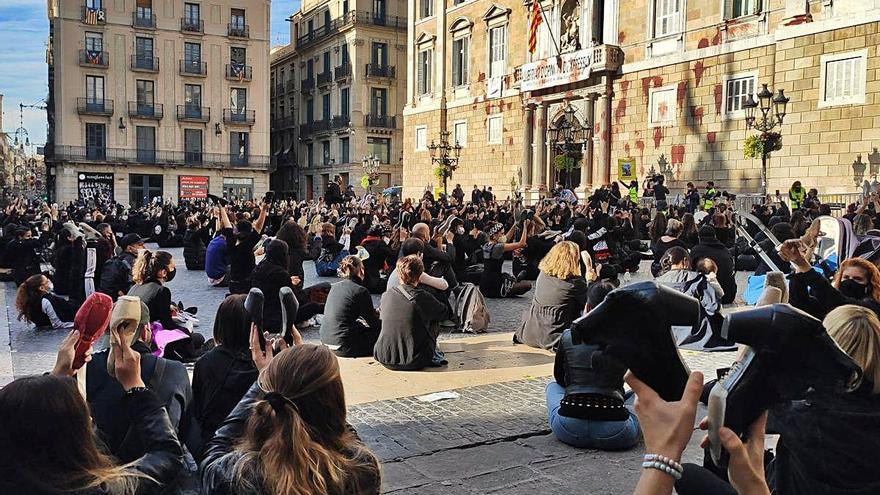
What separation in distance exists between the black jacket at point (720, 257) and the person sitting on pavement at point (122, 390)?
25.8 ft

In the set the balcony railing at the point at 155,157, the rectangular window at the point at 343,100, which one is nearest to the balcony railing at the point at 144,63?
the balcony railing at the point at 155,157

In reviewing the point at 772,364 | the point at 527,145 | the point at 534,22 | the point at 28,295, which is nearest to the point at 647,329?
the point at 772,364

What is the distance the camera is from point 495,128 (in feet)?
117

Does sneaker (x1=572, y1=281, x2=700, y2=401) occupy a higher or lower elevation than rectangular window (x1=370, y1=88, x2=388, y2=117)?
lower

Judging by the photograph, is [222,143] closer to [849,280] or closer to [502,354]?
[502,354]

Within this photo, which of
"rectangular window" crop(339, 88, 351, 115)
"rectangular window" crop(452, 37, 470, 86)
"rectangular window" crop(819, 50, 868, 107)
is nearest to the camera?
"rectangular window" crop(819, 50, 868, 107)

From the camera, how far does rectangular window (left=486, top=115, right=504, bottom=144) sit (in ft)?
116

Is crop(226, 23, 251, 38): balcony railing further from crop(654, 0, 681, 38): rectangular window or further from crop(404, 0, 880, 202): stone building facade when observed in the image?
crop(654, 0, 681, 38): rectangular window

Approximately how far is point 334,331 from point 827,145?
1847 cm

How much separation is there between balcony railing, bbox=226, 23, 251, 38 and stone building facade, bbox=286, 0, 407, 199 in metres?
5.75

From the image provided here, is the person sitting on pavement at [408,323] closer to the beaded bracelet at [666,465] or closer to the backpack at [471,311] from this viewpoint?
the backpack at [471,311]

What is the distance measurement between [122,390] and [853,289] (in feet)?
16.7

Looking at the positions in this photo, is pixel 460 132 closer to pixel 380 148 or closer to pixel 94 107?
pixel 380 148

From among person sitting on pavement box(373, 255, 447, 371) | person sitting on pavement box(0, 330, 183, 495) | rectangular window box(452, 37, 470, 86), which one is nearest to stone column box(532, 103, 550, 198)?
rectangular window box(452, 37, 470, 86)
